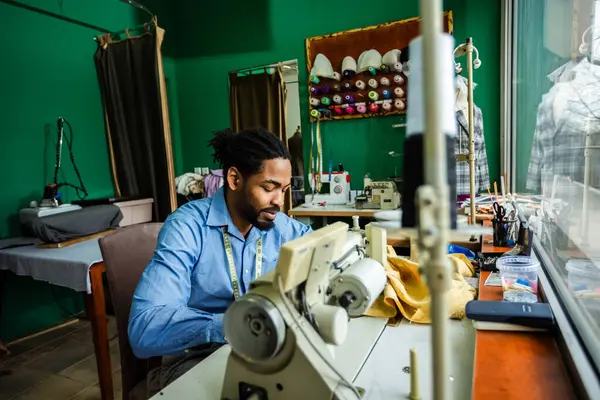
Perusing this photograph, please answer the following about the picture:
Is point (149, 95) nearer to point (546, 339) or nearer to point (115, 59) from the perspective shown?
point (115, 59)

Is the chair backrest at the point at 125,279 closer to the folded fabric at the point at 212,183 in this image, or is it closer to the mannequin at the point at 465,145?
the mannequin at the point at 465,145

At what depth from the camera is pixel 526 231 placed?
4.87 ft

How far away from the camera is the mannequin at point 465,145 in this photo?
266cm

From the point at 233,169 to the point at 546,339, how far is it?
1.00m

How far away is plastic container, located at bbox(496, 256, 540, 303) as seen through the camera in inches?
43.9

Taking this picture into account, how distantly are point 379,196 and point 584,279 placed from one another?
223cm

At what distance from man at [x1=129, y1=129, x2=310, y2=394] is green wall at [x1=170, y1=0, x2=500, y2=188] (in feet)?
6.76

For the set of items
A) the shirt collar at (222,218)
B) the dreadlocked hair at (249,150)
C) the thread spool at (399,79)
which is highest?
the thread spool at (399,79)

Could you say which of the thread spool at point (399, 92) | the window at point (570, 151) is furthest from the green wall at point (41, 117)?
the window at point (570, 151)

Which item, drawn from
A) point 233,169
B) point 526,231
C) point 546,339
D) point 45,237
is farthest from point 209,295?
point 45,237

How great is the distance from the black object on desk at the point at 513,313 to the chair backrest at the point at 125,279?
1.07 metres

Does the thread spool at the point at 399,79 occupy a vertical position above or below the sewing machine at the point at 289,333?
above

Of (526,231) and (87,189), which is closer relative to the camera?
(526,231)

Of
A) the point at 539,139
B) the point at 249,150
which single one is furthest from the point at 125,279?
the point at 539,139
